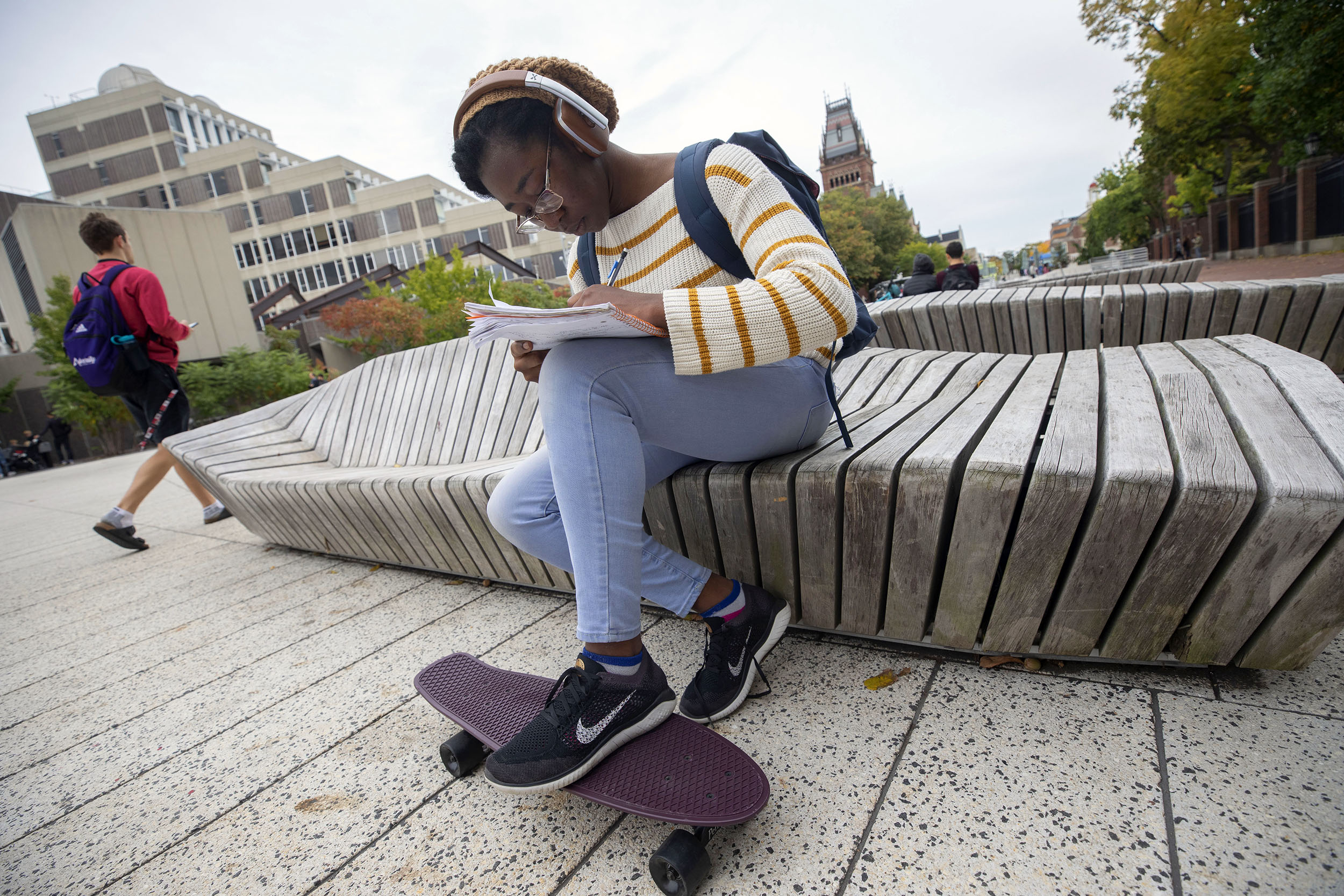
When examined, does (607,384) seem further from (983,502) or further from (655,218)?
(983,502)

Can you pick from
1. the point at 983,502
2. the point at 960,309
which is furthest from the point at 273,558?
the point at 960,309

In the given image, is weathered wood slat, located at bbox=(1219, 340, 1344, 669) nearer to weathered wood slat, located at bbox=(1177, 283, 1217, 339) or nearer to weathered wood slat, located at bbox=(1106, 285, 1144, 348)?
weathered wood slat, located at bbox=(1177, 283, 1217, 339)

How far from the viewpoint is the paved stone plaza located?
3.70 feet

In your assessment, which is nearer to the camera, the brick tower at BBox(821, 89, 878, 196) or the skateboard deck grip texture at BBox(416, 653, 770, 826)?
the skateboard deck grip texture at BBox(416, 653, 770, 826)

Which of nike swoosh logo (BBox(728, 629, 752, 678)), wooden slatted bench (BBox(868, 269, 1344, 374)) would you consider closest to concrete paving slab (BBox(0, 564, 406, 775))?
nike swoosh logo (BBox(728, 629, 752, 678))

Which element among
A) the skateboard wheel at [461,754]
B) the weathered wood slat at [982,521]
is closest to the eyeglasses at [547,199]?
the weathered wood slat at [982,521]

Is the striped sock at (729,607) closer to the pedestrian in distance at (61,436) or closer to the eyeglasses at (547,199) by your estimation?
the eyeglasses at (547,199)

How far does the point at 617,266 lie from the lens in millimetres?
1755

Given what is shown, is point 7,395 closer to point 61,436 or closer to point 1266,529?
point 61,436

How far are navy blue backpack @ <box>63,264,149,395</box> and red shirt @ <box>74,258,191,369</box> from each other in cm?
4

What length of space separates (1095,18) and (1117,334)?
2062cm

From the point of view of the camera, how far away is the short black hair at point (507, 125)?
4.86 feet

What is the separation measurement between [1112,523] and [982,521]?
243 mm

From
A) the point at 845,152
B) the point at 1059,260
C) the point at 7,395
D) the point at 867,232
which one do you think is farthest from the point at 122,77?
the point at 1059,260
